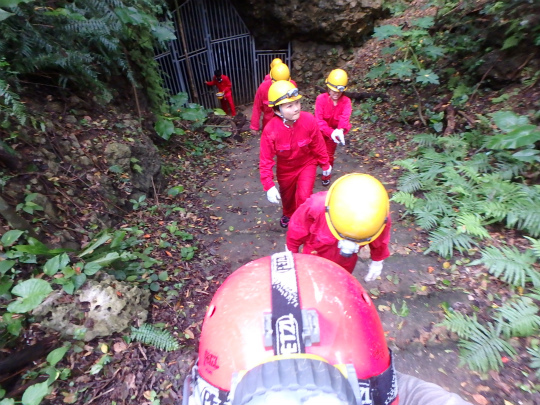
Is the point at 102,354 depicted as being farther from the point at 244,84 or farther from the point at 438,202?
the point at 244,84

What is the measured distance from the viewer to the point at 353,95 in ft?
29.4

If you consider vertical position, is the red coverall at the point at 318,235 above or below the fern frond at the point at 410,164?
above

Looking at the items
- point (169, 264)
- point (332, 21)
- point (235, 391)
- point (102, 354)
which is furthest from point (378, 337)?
point (332, 21)

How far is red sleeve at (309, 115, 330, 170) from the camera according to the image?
376 centimetres

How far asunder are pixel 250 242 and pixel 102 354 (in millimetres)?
2337

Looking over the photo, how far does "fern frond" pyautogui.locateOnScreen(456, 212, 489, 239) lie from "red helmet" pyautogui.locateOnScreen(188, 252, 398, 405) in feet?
9.63

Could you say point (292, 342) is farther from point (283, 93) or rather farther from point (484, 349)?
point (283, 93)

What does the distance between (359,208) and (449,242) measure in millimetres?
2485

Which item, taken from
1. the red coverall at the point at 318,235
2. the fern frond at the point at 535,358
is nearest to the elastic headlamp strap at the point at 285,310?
the red coverall at the point at 318,235

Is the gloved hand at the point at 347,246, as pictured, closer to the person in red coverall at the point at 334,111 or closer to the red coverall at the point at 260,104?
the person in red coverall at the point at 334,111

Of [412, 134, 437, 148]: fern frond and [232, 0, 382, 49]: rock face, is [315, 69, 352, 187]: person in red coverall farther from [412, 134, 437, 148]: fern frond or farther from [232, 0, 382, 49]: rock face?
[232, 0, 382, 49]: rock face

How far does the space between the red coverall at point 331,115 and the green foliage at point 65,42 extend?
130 inches

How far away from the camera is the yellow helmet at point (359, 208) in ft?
6.23

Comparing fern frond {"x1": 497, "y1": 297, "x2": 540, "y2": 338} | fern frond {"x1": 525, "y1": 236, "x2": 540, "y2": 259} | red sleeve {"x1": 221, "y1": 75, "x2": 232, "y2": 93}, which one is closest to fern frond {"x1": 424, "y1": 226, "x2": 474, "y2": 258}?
fern frond {"x1": 525, "y1": 236, "x2": 540, "y2": 259}
